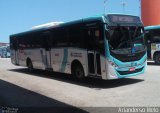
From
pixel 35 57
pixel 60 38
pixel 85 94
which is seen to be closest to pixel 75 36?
pixel 60 38

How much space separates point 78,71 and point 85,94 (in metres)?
3.41

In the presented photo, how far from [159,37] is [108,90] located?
481 inches

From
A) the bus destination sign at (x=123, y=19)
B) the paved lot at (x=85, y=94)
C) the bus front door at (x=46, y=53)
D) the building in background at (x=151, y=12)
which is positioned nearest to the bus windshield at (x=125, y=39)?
the bus destination sign at (x=123, y=19)

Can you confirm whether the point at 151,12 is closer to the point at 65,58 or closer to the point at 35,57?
the point at 35,57

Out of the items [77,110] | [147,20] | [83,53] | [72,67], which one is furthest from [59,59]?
[147,20]

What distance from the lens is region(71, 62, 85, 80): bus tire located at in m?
15.6

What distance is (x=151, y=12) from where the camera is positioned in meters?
46.5

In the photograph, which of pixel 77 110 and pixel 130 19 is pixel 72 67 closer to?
pixel 130 19

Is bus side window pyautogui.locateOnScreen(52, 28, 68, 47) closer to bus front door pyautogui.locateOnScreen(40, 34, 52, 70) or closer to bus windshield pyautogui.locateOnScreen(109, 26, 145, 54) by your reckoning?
Result: bus front door pyautogui.locateOnScreen(40, 34, 52, 70)

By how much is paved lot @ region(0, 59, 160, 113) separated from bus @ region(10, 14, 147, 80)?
0.60m

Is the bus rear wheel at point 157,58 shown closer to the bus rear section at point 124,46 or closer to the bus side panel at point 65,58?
the bus side panel at point 65,58

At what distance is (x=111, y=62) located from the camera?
13.6 meters

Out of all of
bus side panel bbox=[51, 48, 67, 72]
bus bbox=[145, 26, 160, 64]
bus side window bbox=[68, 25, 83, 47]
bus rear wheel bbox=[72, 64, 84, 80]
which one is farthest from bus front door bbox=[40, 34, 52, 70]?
bus bbox=[145, 26, 160, 64]

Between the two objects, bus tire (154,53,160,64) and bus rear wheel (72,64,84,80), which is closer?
bus rear wheel (72,64,84,80)
